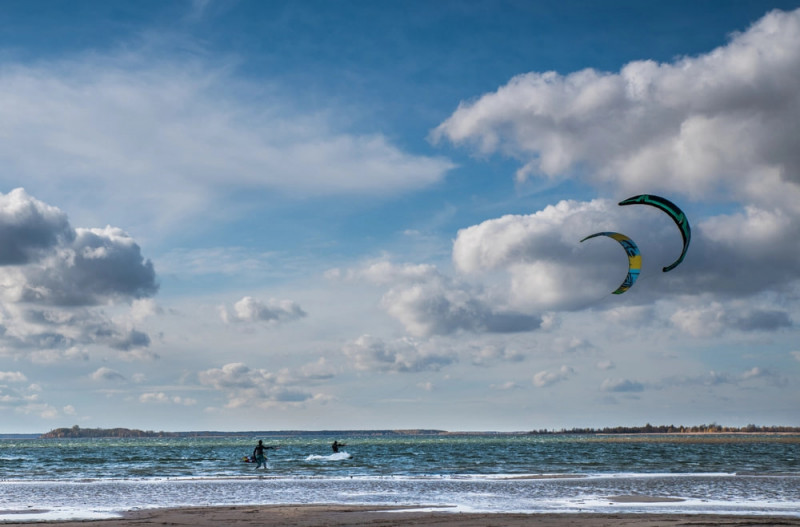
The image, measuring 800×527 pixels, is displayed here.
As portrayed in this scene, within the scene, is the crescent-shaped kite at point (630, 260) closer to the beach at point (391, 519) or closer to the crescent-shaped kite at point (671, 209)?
the crescent-shaped kite at point (671, 209)

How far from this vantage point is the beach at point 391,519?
65.0 feet

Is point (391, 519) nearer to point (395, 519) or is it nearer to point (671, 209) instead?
point (395, 519)

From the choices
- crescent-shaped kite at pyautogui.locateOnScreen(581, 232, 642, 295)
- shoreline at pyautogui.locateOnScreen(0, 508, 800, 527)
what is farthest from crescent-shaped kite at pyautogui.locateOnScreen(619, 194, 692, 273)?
shoreline at pyautogui.locateOnScreen(0, 508, 800, 527)

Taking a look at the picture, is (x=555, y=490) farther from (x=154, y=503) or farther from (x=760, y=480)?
(x=154, y=503)

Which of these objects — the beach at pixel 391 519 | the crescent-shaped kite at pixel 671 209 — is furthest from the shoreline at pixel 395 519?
the crescent-shaped kite at pixel 671 209

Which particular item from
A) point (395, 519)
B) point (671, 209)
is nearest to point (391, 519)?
point (395, 519)

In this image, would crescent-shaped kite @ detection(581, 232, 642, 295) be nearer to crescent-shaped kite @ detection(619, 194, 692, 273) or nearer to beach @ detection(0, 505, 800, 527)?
crescent-shaped kite @ detection(619, 194, 692, 273)

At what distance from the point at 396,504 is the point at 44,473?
121 ft

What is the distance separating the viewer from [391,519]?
21.3m

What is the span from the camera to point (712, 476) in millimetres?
40938

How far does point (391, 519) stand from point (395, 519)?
0.11m

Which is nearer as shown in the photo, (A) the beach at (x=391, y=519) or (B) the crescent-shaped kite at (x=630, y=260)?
(A) the beach at (x=391, y=519)

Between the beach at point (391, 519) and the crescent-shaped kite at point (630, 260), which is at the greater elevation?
the crescent-shaped kite at point (630, 260)

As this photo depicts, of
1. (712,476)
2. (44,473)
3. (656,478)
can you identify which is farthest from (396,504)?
(44,473)
